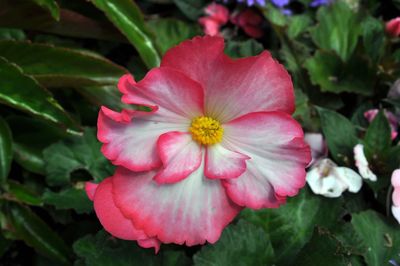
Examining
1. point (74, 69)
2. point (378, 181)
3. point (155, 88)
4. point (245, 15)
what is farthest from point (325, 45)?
point (155, 88)

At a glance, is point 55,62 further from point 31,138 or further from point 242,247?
point 242,247

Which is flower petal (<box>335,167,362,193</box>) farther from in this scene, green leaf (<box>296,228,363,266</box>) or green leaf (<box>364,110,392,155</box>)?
green leaf (<box>296,228,363,266</box>)

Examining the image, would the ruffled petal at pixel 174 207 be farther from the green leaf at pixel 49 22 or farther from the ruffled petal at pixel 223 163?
the green leaf at pixel 49 22

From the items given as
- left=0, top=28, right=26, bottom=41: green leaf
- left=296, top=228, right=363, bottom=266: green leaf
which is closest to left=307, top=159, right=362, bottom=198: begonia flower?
left=296, top=228, right=363, bottom=266: green leaf

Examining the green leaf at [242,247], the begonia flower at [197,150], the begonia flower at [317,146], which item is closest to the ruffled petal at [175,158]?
the begonia flower at [197,150]

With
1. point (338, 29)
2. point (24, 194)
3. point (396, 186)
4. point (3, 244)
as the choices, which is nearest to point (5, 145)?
point (24, 194)

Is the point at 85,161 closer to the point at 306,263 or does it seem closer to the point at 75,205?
the point at 75,205
